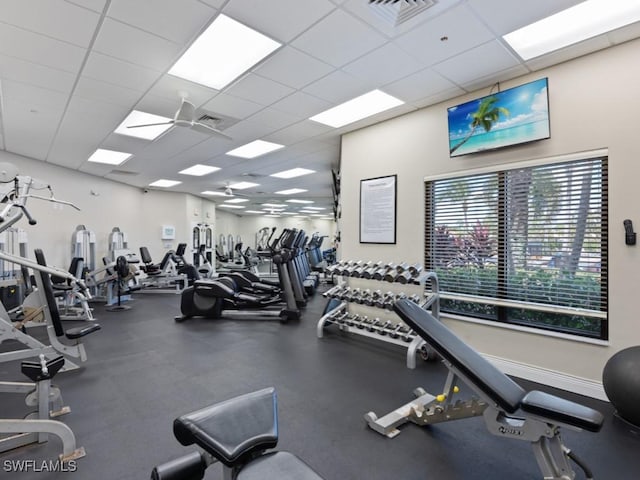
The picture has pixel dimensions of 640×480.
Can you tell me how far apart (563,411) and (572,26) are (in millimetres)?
2660

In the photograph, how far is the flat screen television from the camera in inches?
113

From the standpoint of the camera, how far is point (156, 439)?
2.03m

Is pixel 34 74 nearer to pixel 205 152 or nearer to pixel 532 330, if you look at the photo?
pixel 205 152

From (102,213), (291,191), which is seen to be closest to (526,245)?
(291,191)

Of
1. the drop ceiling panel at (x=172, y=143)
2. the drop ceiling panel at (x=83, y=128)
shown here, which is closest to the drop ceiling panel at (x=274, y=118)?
the drop ceiling panel at (x=172, y=143)

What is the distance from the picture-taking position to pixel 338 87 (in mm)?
3318

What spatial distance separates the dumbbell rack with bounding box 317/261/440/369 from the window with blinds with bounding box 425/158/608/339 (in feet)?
0.97

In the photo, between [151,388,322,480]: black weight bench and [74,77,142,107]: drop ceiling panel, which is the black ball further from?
[74,77,142,107]: drop ceiling panel

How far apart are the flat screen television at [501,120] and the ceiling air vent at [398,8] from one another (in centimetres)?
136

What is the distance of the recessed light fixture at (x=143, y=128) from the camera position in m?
4.13

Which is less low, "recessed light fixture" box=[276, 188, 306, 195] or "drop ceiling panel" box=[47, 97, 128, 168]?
"drop ceiling panel" box=[47, 97, 128, 168]

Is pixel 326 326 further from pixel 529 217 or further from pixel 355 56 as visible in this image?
pixel 355 56

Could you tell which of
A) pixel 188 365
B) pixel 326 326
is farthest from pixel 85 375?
pixel 326 326
